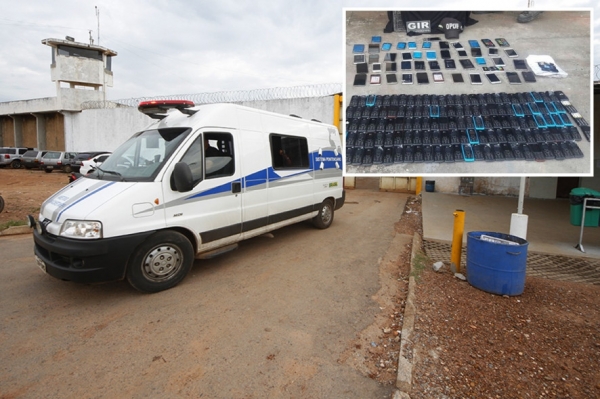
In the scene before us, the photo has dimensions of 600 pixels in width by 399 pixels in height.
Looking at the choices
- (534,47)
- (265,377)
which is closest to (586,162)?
(534,47)

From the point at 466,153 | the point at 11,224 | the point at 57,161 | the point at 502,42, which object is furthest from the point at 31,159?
the point at 502,42

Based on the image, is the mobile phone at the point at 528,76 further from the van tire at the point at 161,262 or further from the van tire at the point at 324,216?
the van tire at the point at 324,216

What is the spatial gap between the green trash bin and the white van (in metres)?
4.89

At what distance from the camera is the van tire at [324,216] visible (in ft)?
22.7

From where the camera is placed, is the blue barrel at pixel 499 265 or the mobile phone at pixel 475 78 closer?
the mobile phone at pixel 475 78

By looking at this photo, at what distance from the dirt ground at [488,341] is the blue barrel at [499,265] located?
0.12 meters

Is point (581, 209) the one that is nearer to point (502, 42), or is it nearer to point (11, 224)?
point (502, 42)

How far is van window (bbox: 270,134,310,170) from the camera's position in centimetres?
534

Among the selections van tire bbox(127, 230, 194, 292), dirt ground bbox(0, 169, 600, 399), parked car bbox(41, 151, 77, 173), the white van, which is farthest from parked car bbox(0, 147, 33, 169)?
dirt ground bbox(0, 169, 600, 399)

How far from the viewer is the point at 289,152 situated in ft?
18.8

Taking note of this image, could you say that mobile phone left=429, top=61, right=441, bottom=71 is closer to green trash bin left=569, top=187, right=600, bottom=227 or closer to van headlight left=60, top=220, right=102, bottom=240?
green trash bin left=569, top=187, right=600, bottom=227

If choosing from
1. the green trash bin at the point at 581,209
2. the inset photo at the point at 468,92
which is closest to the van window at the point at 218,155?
the inset photo at the point at 468,92

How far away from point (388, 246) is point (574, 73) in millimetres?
3914

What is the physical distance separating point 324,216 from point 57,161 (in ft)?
65.7
